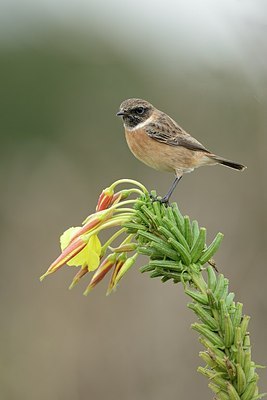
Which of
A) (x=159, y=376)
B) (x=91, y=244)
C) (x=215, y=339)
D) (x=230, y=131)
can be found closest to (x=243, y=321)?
(x=215, y=339)

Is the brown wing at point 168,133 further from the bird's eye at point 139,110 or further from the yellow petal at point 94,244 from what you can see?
Answer: the yellow petal at point 94,244

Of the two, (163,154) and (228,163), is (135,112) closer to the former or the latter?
(163,154)

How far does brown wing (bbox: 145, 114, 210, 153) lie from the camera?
13.9 ft

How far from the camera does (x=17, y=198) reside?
37.6 feet

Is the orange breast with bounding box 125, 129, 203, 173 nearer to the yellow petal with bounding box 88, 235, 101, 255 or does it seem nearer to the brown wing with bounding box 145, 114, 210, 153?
the brown wing with bounding box 145, 114, 210, 153

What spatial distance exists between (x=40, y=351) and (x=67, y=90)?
13.1 meters

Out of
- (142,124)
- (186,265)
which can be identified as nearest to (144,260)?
(142,124)

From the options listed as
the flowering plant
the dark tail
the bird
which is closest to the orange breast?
the bird

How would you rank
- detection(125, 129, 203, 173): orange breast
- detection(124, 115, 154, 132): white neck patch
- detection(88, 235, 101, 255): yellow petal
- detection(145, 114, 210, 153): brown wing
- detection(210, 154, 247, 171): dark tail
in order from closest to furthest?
detection(88, 235, 101, 255): yellow petal
detection(210, 154, 247, 171): dark tail
detection(125, 129, 203, 173): orange breast
detection(145, 114, 210, 153): brown wing
detection(124, 115, 154, 132): white neck patch

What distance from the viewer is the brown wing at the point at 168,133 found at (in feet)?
13.9

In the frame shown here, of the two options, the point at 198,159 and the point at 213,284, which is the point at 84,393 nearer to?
the point at 198,159

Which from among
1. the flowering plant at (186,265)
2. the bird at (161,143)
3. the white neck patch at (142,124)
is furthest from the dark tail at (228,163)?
the flowering plant at (186,265)

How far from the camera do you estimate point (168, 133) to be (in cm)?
437

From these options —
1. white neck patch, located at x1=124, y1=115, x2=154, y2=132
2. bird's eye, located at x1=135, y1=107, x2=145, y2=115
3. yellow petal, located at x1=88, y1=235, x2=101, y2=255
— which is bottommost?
yellow petal, located at x1=88, y1=235, x2=101, y2=255
